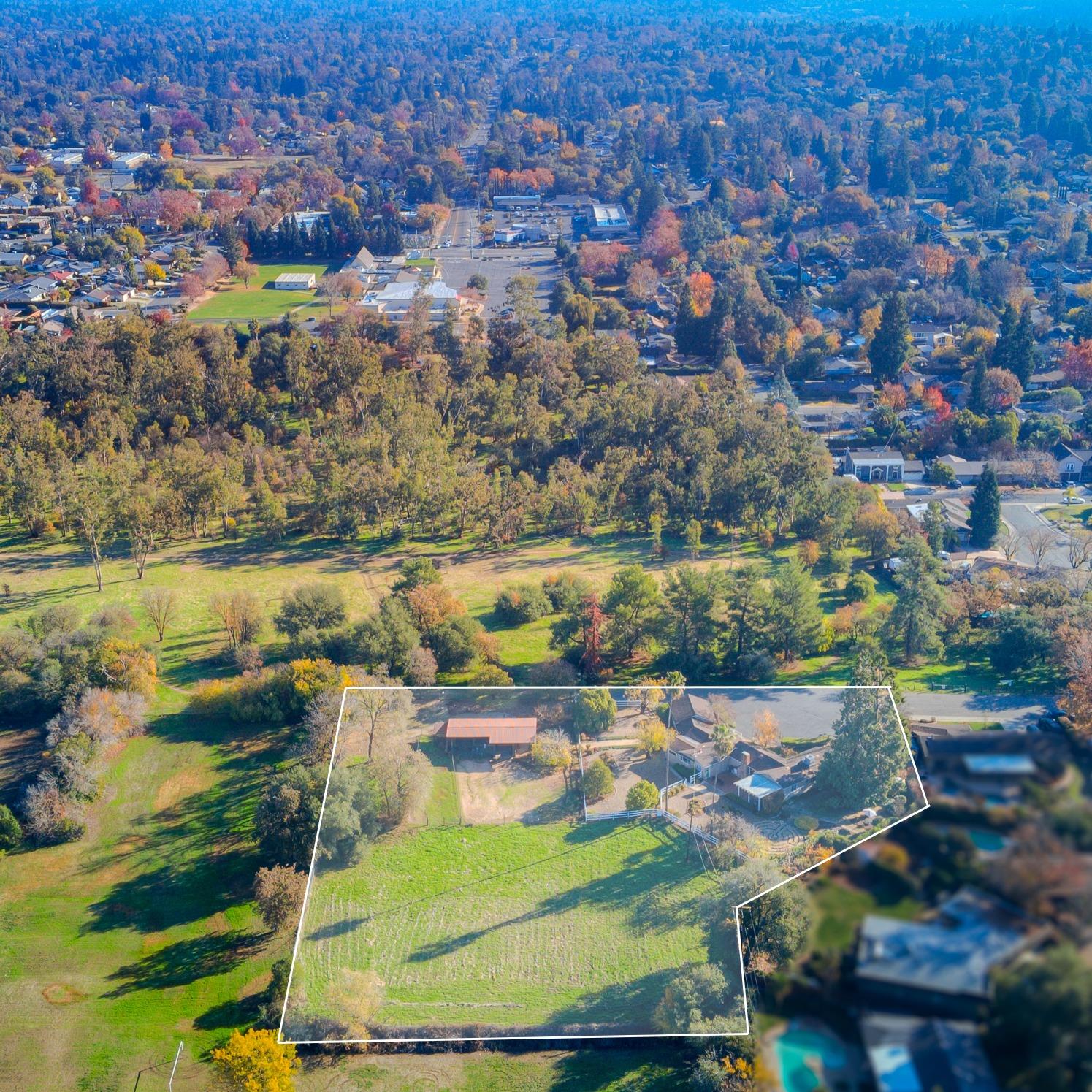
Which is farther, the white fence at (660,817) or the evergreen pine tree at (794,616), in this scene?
the evergreen pine tree at (794,616)

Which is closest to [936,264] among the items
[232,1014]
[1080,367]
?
[1080,367]

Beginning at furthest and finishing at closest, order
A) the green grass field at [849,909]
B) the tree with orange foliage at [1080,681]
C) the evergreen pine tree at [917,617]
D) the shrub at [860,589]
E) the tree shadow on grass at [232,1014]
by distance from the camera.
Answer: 1. the shrub at [860,589]
2. the evergreen pine tree at [917,617]
3. the tree with orange foliage at [1080,681]
4. the tree shadow on grass at [232,1014]
5. the green grass field at [849,909]

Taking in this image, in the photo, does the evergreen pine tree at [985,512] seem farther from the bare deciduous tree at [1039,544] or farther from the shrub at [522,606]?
the shrub at [522,606]

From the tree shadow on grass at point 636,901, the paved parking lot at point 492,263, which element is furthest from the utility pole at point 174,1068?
the paved parking lot at point 492,263

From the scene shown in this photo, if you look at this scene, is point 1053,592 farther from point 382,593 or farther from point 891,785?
point 891,785

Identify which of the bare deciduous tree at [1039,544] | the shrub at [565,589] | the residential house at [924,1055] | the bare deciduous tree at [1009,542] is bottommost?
the bare deciduous tree at [1009,542]

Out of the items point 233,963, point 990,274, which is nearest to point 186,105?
point 990,274
